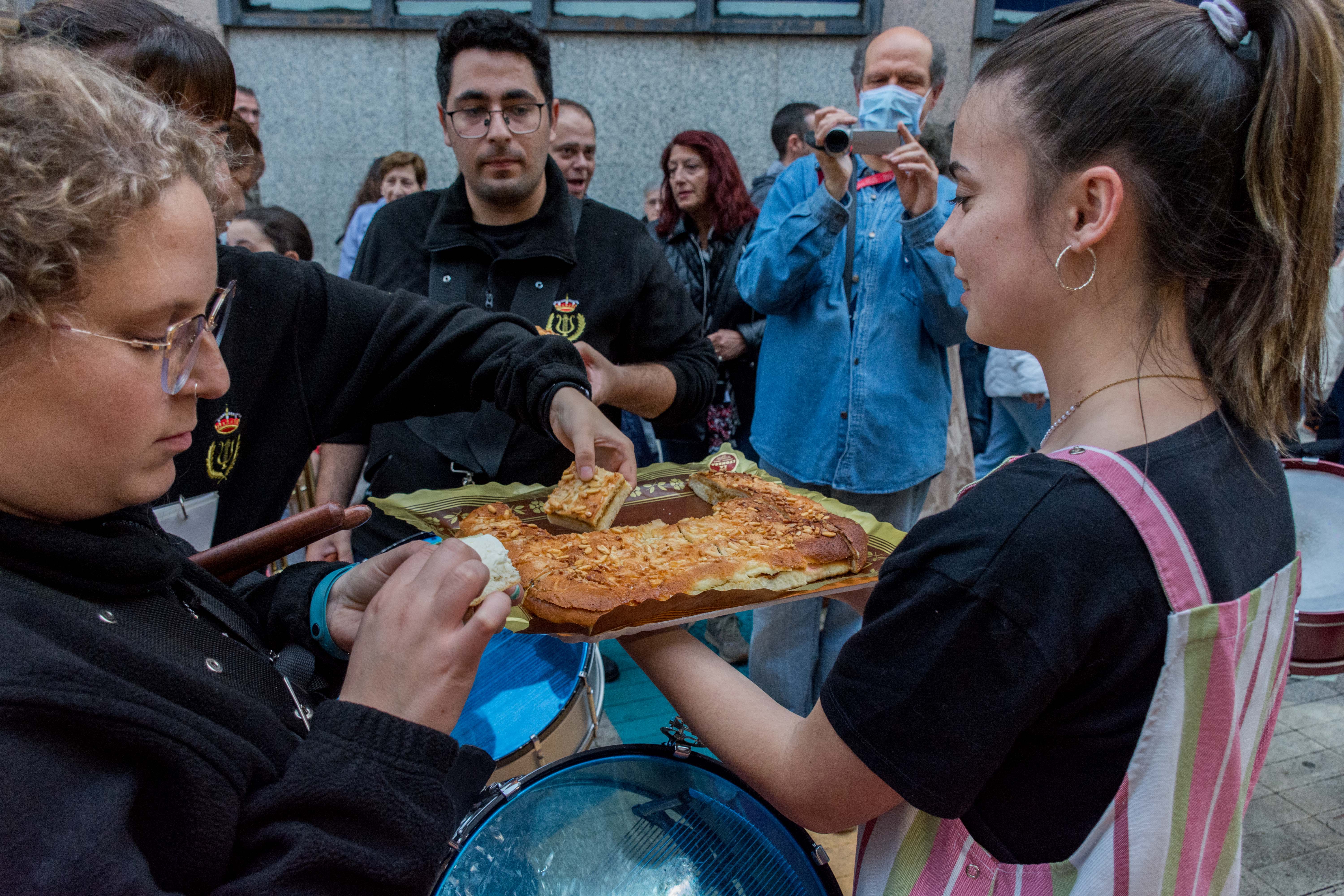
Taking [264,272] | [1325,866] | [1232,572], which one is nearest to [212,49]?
[264,272]

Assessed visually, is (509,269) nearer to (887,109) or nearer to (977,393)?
(887,109)

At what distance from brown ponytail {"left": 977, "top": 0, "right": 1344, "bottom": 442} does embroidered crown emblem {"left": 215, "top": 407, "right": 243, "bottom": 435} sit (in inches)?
66.9

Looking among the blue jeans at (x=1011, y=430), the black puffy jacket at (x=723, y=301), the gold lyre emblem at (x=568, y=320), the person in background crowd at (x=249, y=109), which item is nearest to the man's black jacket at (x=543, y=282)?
the gold lyre emblem at (x=568, y=320)

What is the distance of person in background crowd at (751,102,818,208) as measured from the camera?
5.16m

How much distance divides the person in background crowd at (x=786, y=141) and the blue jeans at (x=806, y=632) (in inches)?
90.3

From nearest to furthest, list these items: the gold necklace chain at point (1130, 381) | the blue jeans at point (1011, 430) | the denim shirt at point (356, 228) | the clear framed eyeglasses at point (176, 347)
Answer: the clear framed eyeglasses at point (176, 347) < the gold necklace chain at point (1130, 381) < the blue jeans at point (1011, 430) < the denim shirt at point (356, 228)

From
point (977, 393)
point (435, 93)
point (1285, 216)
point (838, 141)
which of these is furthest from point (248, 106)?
point (1285, 216)

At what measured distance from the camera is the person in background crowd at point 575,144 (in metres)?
5.01

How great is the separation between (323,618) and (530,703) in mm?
480

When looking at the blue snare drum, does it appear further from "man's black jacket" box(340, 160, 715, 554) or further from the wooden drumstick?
"man's black jacket" box(340, 160, 715, 554)

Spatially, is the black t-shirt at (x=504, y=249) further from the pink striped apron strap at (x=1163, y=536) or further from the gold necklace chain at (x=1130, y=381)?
the pink striped apron strap at (x=1163, y=536)

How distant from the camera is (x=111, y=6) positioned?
5.83 feet

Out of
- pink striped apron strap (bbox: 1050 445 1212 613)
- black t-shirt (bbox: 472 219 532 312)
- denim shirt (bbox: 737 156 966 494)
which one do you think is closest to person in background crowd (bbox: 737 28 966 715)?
denim shirt (bbox: 737 156 966 494)

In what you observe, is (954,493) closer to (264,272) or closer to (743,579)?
(743,579)
